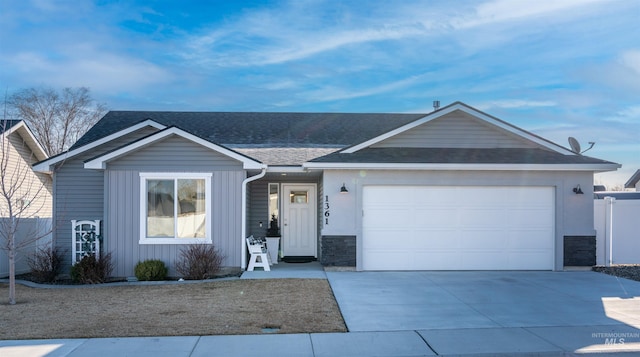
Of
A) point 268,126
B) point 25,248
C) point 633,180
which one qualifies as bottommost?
point 25,248

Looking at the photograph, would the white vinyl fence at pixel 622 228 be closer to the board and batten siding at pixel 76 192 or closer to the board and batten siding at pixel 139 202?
the board and batten siding at pixel 139 202

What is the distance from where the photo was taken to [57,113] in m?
32.7

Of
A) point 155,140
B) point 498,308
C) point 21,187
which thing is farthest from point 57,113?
point 498,308

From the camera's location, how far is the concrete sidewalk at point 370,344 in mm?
6258

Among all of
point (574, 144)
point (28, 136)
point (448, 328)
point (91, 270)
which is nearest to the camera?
point (448, 328)

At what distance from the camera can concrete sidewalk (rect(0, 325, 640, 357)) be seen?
6258 mm

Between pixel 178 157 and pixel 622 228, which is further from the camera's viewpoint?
pixel 622 228

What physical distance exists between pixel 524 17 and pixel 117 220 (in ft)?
36.4

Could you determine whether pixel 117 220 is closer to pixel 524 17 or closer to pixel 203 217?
pixel 203 217

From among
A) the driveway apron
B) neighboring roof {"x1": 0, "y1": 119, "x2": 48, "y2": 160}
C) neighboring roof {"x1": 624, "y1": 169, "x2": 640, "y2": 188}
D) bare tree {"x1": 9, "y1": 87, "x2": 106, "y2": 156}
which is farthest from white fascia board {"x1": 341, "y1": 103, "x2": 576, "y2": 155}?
bare tree {"x1": 9, "y1": 87, "x2": 106, "y2": 156}

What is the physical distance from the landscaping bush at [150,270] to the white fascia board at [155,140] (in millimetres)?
Answer: 2495

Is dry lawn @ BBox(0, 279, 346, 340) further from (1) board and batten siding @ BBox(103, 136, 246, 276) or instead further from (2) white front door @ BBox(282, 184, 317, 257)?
(2) white front door @ BBox(282, 184, 317, 257)

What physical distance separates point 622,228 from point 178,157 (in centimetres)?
1220

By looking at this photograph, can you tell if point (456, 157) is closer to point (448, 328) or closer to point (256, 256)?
point (256, 256)
